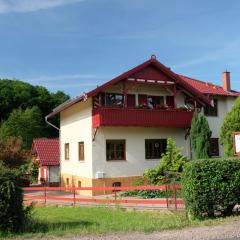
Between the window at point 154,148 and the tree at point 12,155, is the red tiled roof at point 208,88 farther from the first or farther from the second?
Result: the tree at point 12,155

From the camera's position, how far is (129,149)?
28172 mm

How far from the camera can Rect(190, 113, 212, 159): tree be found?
27953 mm

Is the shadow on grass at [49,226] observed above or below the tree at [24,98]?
below

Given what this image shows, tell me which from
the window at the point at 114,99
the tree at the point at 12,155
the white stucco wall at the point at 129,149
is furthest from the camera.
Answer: the tree at the point at 12,155

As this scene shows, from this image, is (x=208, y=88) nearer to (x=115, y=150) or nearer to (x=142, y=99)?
(x=142, y=99)

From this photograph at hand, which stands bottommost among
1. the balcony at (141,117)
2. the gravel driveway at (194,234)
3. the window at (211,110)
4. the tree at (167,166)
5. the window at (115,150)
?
the gravel driveway at (194,234)

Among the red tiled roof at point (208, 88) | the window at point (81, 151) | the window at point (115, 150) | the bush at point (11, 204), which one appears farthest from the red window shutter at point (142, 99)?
the bush at point (11, 204)

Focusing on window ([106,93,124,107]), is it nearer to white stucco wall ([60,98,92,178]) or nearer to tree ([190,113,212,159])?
white stucco wall ([60,98,92,178])

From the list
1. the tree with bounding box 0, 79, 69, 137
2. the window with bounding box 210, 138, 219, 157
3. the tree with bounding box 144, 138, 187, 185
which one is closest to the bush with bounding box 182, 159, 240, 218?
the tree with bounding box 144, 138, 187, 185

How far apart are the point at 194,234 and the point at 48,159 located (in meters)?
26.7

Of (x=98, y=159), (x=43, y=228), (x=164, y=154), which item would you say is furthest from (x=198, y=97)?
(x=43, y=228)

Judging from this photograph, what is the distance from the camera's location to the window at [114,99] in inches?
1089

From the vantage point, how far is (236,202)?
13.3m

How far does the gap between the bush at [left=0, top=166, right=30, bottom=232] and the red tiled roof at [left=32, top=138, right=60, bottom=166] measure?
77.3 ft
